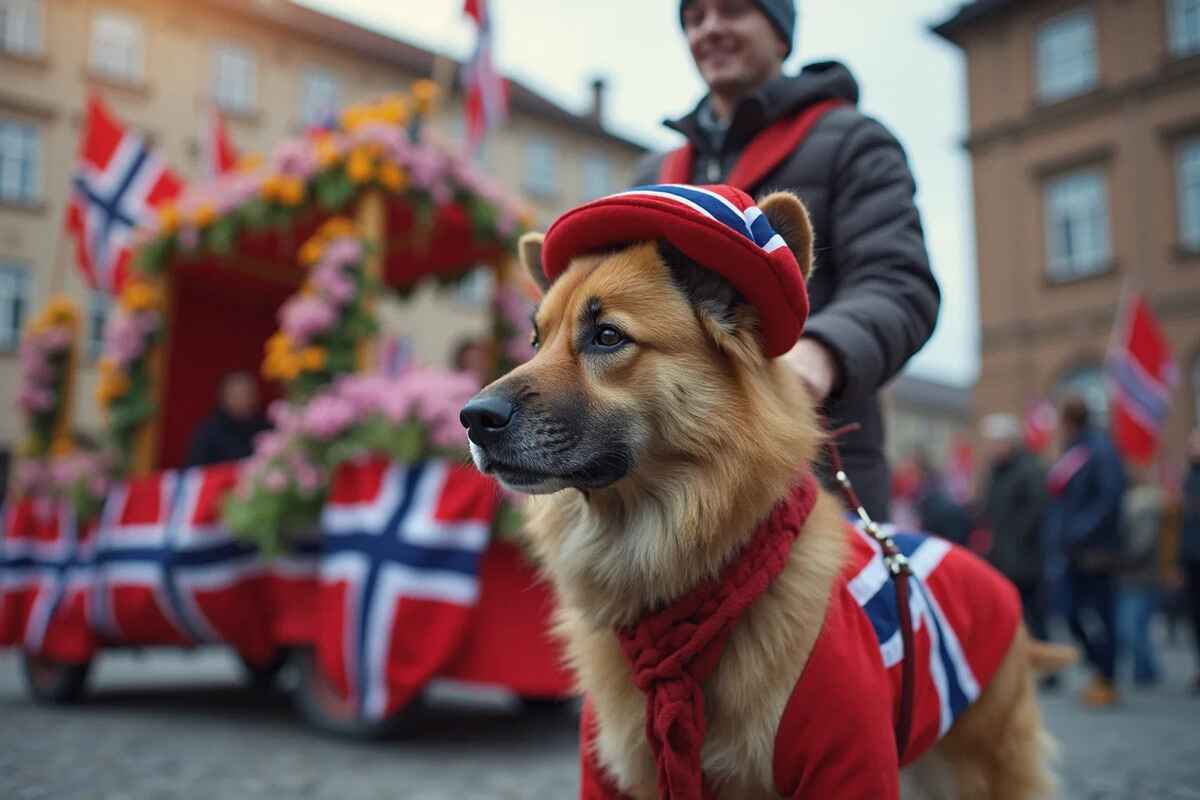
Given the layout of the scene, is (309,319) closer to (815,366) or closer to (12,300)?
(815,366)

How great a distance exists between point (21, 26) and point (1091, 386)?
79.7ft

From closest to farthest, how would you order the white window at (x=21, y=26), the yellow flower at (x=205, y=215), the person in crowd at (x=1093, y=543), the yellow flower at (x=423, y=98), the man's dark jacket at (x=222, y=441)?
the yellow flower at (x=423, y=98)
the yellow flower at (x=205, y=215)
the person in crowd at (x=1093, y=543)
the man's dark jacket at (x=222, y=441)
the white window at (x=21, y=26)

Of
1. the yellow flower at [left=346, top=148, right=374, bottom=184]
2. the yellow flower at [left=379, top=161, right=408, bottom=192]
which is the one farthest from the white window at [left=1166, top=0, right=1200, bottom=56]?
the yellow flower at [left=346, top=148, right=374, bottom=184]

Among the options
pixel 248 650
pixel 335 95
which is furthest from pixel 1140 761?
pixel 335 95

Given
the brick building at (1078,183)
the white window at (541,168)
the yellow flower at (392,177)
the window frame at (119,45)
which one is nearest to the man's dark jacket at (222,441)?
the yellow flower at (392,177)

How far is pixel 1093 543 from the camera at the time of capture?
6871mm

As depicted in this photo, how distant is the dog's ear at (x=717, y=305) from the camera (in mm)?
1854

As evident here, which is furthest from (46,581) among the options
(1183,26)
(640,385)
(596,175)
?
(596,175)

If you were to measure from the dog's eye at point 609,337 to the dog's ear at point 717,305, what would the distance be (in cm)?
15

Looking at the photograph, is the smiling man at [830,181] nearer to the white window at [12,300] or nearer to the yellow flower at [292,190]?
the yellow flower at [292,190]

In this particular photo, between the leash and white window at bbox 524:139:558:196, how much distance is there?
27.3m

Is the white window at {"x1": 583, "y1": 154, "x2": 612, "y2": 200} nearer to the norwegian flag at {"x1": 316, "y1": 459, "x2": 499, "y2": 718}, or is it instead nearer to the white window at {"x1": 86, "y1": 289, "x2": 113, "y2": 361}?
the white window at {"x1": 86, "y1": 289, "x2": 113, "y2": 361}

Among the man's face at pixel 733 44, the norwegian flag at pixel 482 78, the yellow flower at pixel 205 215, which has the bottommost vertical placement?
the man's face at pixel 733 44

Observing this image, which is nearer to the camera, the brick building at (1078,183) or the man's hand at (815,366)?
the man's hand at (815,366)
